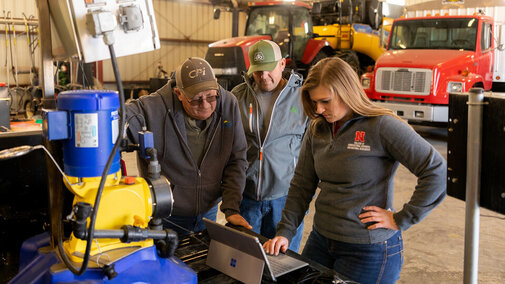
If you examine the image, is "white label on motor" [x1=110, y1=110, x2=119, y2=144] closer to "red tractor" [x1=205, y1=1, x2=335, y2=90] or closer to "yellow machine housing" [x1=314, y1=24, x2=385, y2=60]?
"red tractor" [x1=205, y1=1, x2=335, y2=90]

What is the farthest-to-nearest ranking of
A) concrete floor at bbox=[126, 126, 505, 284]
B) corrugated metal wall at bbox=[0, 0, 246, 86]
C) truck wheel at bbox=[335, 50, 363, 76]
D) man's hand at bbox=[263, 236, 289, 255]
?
corrugated metal wall at bbox=[0, 0, 246, 86], truck wheel at bbox=[335, 50, 363, 76], concrete floor at bbox=[126, 126, 505, 284], man's hand at bbox=[263, 236, 289, 255]

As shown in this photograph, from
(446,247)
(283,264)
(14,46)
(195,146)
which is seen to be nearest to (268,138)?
(195,146)

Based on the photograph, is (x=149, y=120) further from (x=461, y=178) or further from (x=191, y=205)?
(x=461, y=178)

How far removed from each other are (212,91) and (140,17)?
0.69 meters

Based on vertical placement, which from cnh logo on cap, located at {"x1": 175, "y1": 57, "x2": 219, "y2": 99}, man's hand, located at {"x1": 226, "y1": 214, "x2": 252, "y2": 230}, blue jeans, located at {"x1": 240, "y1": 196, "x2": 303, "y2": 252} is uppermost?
cnh logo on cap, located at {"x1": 175, "y1": 57, "x2": 219, "y2": 99}

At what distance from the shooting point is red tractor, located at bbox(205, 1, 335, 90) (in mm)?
7488

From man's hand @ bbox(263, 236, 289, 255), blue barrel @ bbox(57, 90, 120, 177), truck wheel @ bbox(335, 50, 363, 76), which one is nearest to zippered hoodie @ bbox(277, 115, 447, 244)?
man's hand @ bbox(263, 236, 289, 255)

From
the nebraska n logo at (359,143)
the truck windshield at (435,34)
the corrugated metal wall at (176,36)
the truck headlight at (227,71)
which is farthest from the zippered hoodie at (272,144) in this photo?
the corrugated metal wall at (176,36)

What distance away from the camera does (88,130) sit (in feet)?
3.40

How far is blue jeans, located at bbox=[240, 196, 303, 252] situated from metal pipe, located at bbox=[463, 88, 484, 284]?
49.0 inches

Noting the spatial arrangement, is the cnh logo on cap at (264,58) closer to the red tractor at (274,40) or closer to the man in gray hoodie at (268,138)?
the man in gray hoodie at (268,138)

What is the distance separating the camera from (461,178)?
3.82 feet

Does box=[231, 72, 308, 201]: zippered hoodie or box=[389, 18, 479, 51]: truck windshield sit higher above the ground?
box=[389, 18, 479, 51]: truck windshield

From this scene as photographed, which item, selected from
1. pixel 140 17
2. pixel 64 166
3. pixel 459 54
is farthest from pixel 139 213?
pixel 459 54
